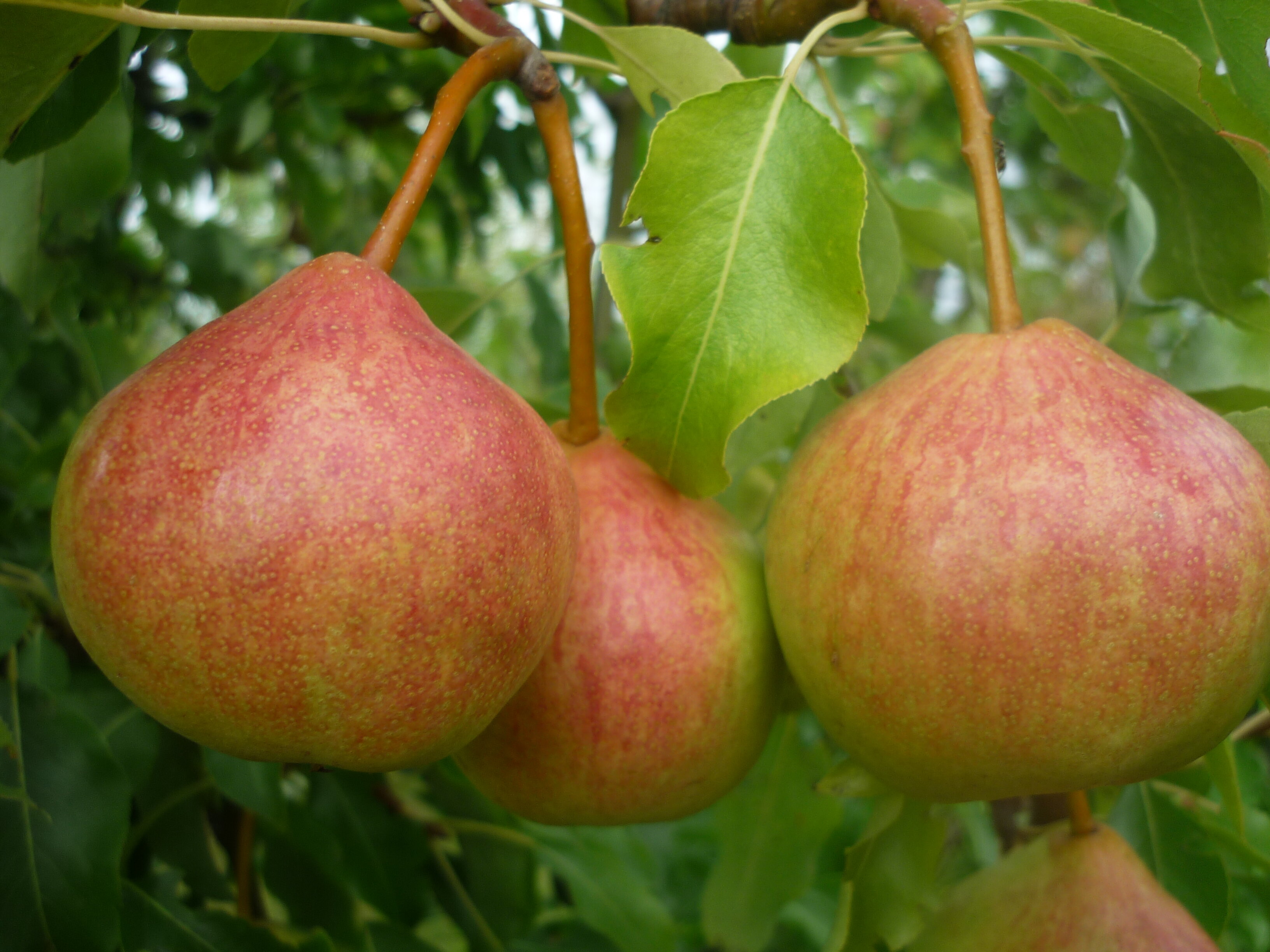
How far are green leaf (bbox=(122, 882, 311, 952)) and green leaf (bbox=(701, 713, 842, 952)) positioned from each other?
0.48 meters

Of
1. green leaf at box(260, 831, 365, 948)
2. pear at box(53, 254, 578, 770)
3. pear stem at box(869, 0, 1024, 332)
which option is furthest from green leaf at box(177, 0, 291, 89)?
green leaf at box(260, 831, 365, 948)

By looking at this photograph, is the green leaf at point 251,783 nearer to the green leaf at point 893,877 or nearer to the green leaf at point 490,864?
the green leaf at point 490,864

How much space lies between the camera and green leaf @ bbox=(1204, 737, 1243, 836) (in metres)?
1.01

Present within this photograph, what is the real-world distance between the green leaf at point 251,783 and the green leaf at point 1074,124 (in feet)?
3.33

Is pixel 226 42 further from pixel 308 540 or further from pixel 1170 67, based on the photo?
pixel 1170 67

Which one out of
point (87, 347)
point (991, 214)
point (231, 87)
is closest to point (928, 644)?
point (991, 214)

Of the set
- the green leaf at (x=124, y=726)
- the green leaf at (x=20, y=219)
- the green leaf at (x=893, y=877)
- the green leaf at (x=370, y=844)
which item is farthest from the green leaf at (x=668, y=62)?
the green leaf at (x=370, y=844)

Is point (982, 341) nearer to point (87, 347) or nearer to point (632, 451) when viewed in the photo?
point (632, 451)

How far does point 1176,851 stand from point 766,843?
1.46 feet

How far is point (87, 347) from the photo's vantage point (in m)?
1.39

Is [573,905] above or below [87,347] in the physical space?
below

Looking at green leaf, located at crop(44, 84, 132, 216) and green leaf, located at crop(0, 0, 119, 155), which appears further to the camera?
green leaf, located at crop(44, 84, 132, 216)

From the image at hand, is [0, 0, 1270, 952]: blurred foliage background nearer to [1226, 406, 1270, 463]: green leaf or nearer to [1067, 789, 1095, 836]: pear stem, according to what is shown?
[1067, 789, 1095, 836]: pear stem

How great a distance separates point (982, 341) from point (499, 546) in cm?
39
